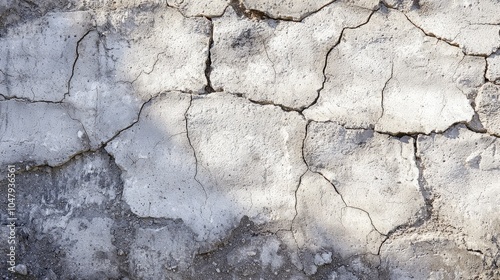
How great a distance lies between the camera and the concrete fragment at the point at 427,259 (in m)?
2.26

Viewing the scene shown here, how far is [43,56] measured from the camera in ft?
8.21

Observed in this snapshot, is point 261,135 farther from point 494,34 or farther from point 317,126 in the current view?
point 494,34

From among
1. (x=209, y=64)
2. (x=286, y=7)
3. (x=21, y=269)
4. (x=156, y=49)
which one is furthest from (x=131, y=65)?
(x=21, y=269)

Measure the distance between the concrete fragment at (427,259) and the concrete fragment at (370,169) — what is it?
0.08 m

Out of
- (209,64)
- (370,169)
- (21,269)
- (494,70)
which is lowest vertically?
(21,269)

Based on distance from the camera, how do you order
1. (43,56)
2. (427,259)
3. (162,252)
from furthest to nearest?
(43,56) < (162,252) < (427,259)

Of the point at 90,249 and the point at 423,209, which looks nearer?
the point at 423,209

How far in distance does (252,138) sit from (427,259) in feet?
2.68

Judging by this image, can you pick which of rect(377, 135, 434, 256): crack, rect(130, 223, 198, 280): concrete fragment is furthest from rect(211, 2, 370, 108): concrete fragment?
rect(130, 223, 198, 280): concrete fragment

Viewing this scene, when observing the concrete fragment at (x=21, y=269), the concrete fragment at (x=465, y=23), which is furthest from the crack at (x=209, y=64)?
the concrete fragment at (x=21, y=269)

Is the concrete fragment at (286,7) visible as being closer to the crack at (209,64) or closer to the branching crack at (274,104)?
the crack at (209,64)

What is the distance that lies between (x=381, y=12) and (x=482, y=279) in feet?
3.62

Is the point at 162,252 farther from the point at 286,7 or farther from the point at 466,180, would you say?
the point at 466,180

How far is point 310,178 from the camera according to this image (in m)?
2.34
